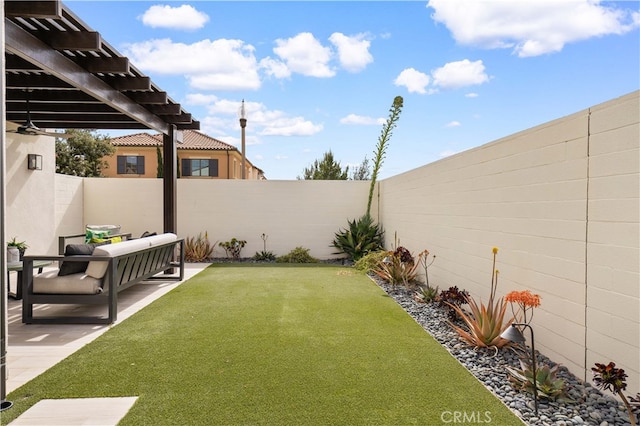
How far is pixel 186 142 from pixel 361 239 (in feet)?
69.5

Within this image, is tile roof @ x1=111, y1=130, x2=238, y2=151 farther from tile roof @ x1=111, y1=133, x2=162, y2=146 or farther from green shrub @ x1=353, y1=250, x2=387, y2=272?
green shrub @ x1=353, y1=250, x2=387, y2=272

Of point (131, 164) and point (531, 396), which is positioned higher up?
point (131, 164)

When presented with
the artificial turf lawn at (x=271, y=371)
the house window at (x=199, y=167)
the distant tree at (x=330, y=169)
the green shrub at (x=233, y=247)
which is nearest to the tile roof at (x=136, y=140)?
the house window at (x=199, y=167)

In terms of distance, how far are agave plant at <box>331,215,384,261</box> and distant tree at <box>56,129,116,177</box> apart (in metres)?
17.7

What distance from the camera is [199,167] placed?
26750mm

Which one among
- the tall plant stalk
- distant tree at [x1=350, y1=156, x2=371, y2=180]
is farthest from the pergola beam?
distant tree at [x1=350, y1=156, x2=371, y2=180]

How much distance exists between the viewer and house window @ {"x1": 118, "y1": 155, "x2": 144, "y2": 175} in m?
26.7

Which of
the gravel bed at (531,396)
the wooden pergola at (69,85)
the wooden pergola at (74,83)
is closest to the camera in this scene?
the gravel bed at (531,396)

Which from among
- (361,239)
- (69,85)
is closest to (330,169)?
(361,239)

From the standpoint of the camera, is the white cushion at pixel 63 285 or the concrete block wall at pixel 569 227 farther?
the white cushion at pixel 63 285

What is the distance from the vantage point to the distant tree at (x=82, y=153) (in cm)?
2084

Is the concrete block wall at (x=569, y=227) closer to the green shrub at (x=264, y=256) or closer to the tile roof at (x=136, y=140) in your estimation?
the green shrub at (x=264, y=256)

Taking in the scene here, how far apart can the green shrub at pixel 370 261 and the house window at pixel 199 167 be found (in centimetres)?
1957

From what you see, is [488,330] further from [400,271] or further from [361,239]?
[361,239]
